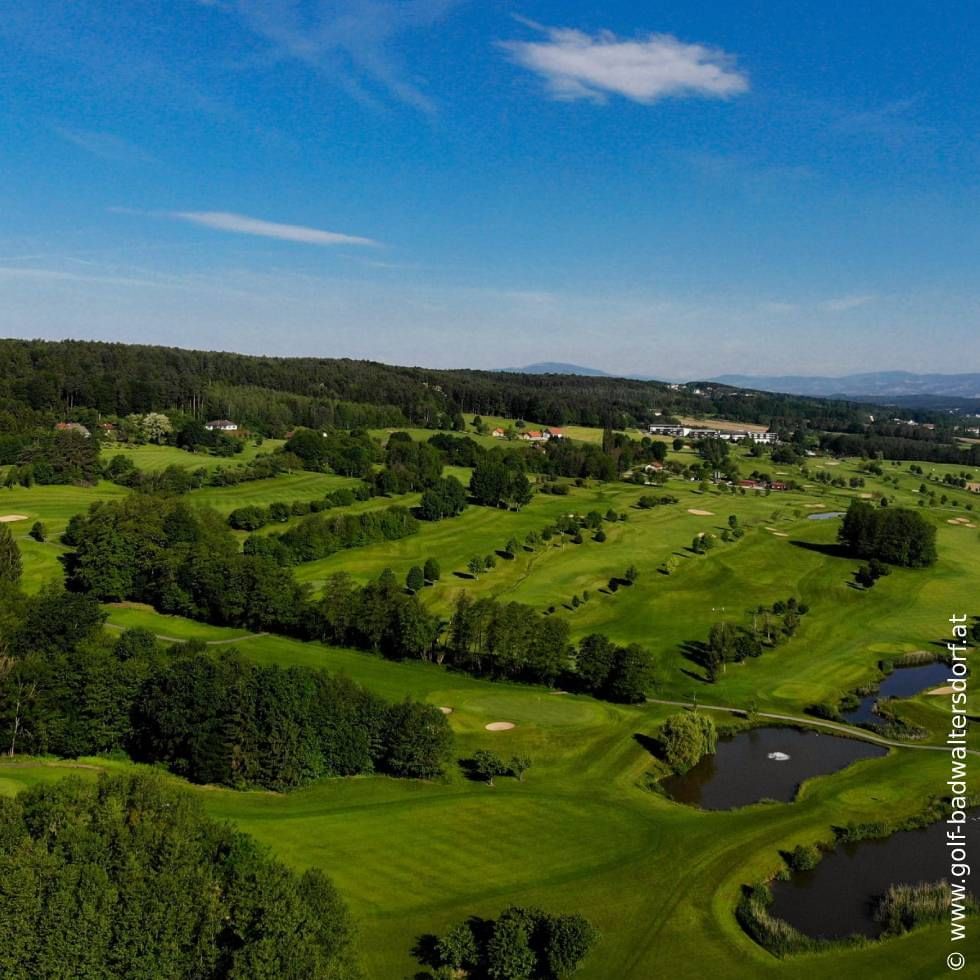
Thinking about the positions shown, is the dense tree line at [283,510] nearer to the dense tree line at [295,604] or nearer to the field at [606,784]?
the dense tree line at [295,604]

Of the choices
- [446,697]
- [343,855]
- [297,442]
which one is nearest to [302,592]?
[446,697]

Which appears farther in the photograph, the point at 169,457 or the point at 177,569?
the point at 169,457

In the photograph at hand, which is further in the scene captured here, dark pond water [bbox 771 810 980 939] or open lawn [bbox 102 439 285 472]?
open lawn [bbox 102 439 285 472]

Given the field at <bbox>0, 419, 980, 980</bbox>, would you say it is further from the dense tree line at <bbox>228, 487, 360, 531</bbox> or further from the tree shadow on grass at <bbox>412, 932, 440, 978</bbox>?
the dense tree line at <bbox>228, 487, 360, 531</bbox>

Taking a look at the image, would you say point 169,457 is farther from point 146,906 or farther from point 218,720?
point 146,906

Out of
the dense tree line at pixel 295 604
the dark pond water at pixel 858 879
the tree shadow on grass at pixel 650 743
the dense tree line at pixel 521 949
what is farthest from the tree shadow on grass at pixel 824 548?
the dense tree line at pixel 521 949

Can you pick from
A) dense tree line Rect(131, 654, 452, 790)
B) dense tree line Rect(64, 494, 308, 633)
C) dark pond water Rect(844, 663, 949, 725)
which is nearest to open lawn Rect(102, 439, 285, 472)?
dense tree line Rect(64, 494, 308, 633)

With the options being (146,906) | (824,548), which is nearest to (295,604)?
(146,906)
